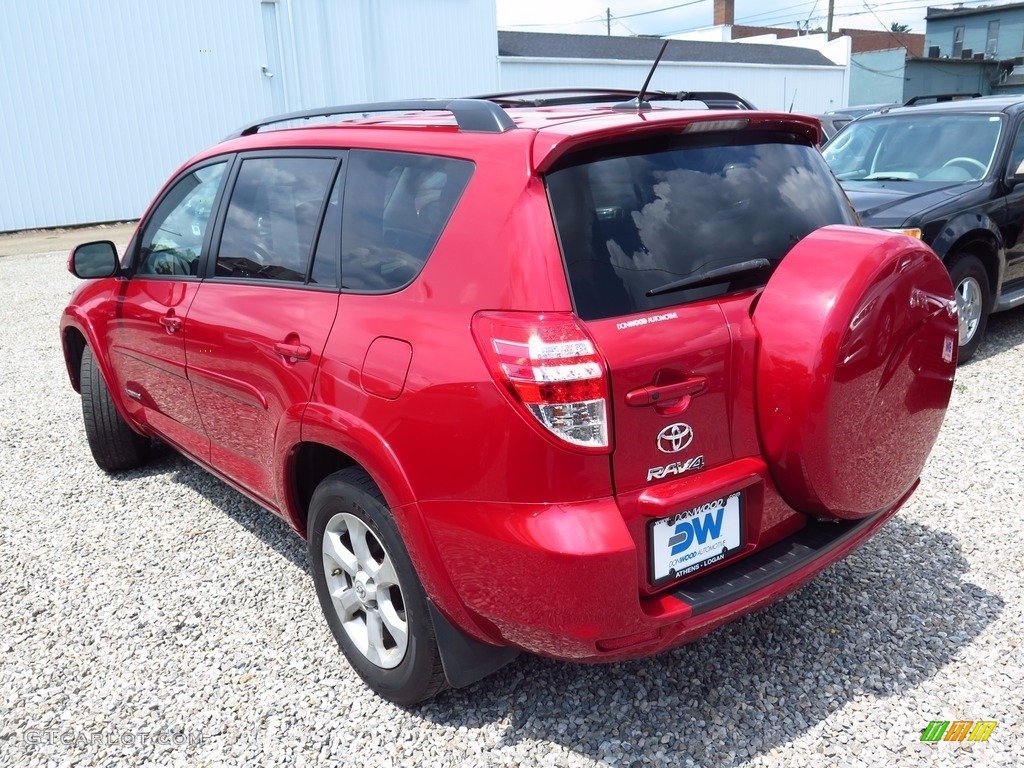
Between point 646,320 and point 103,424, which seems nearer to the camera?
point 646,320

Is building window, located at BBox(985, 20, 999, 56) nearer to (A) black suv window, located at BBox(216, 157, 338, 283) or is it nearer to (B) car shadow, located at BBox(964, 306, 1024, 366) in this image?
(B) car shadow, located at BBox(964, 306, 1024, 366)

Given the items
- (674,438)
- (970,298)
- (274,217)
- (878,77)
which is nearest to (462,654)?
(674,438)

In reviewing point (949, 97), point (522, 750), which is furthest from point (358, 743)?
point (949, 97)

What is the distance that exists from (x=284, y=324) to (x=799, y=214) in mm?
1712

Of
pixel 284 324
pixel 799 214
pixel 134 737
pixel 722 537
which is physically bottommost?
pixel 134 737

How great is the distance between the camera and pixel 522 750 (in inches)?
98.9

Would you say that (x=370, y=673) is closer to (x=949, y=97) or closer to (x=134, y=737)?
(x=134, y=737)

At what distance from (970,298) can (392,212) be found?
5142 millimetres

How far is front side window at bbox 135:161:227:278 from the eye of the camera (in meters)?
3.51

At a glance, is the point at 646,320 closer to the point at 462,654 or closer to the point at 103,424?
the point at 462,654

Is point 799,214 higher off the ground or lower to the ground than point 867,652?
higher

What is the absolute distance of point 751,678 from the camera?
9.10 feet

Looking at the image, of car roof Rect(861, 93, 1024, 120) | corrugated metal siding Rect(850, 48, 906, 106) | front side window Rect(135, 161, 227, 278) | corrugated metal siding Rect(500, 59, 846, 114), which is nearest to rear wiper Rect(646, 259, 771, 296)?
front side window Rect(135, 161, 227, 278)

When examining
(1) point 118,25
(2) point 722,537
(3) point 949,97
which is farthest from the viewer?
(1) point 118,25
